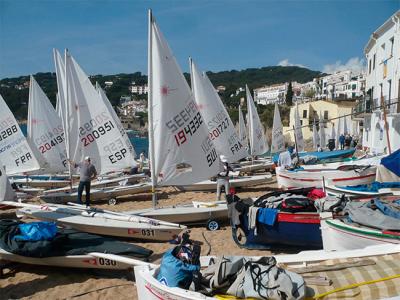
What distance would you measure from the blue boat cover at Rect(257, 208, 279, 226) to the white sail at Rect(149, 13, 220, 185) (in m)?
2.14

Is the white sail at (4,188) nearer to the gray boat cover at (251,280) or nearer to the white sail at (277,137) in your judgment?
the gray boat cover at (251,280)

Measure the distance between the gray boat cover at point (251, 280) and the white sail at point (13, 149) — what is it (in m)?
10.9

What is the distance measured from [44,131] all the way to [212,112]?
6918 millimetres

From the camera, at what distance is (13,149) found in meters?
13.0

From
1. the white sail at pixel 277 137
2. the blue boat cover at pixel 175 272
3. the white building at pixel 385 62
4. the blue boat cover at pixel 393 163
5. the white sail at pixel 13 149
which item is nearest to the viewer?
the blue boat cover at pixel 175 272

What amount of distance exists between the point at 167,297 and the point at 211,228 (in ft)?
15.4

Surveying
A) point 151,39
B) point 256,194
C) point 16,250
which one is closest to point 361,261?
point 16,250

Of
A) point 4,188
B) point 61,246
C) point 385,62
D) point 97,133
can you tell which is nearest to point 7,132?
point 97,133

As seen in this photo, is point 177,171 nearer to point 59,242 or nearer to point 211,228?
point 211,228

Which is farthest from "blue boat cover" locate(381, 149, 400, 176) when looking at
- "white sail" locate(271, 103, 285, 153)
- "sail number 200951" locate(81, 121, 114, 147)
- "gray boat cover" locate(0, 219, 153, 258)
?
"white sail" locate(271, 103, 285, 153)

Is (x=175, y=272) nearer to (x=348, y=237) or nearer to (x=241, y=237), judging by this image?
(x=348, y=237)

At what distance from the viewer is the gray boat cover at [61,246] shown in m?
6.08

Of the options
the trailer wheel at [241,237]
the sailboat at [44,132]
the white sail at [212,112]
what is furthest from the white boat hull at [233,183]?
the trailer wheel at [241,237]

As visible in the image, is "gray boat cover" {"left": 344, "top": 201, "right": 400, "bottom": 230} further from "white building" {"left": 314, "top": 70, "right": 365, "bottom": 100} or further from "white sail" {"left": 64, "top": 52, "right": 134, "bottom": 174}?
"white building" {"left": 314, "top": 70, "right": 365, "bottom": 100}
